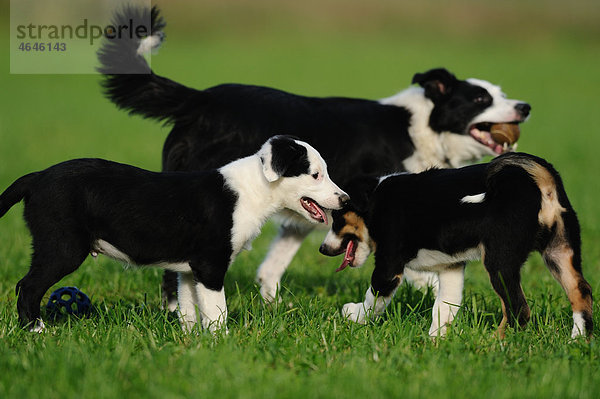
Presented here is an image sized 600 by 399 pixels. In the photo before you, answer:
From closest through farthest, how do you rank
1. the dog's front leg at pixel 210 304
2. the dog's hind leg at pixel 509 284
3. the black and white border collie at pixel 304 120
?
1. the dog's hind leg at pixel 509 284
2. the dog's front leg at pixel 210 304
3. the black and white border collie at pixel 304 120

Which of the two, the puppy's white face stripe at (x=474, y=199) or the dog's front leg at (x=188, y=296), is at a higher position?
the puppy's white face stripe at (x=474, y=199)

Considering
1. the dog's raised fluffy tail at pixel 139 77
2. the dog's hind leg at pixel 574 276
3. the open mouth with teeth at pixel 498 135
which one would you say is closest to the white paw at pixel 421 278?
the open mouth with teeth at pixel 498 135

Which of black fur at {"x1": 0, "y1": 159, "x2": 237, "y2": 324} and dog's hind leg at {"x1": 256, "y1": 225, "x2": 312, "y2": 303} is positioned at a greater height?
black fur at {"x1": 0, "y1": 159, "x2": 237, "y2": 324}

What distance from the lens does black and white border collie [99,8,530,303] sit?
20.1ft

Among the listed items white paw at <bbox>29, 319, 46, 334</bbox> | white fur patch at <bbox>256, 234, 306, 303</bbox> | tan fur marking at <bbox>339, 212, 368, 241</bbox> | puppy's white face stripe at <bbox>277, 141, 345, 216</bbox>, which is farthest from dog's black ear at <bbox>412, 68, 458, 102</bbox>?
white paw at <bbox>29, 319, 46, 334</bbox>

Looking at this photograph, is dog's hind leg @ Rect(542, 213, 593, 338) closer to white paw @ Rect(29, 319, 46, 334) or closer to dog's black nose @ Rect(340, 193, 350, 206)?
dog's black nose @ Rect(340, 193, 350, 206)

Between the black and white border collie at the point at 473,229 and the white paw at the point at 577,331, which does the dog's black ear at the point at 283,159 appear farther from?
the white paw at the point at 577,331

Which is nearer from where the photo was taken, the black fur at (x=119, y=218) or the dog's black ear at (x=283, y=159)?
the black fur at (x=119, y=218)

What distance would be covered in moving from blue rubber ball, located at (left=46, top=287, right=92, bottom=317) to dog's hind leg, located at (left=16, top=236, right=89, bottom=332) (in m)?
0.57

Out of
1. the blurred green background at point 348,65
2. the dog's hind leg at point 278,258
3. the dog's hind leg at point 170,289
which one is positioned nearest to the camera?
the dog's hind leg at point 170,289

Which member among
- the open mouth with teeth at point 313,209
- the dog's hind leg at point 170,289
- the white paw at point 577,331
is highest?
the open mouth with teeth at point 313,209

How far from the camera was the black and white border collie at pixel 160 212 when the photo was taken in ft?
14.9

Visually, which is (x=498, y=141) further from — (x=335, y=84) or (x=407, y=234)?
(x=335, y=84)

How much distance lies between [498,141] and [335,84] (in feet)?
69.2
